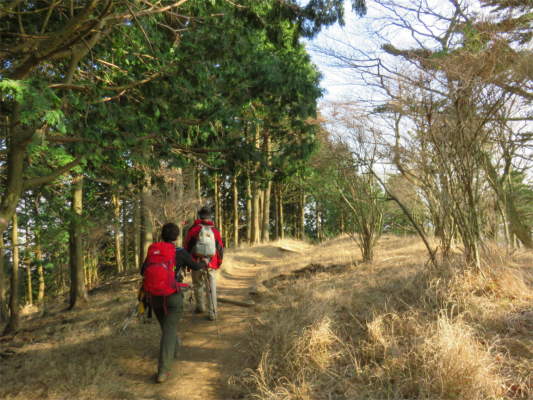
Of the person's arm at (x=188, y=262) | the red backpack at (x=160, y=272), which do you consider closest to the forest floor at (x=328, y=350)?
the red backpack at (x=160, y=272)

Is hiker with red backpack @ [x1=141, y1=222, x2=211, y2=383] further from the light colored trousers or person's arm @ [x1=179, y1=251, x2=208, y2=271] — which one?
the light colored trousers

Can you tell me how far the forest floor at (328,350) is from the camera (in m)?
3.07

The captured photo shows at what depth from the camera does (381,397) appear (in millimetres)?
2902

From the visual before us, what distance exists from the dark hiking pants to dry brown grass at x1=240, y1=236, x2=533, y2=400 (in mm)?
963

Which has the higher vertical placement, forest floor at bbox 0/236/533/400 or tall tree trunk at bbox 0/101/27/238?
tall tree trunk at bbox 0/101/27/238

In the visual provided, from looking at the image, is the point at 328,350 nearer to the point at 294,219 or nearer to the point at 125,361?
the point at 125,361

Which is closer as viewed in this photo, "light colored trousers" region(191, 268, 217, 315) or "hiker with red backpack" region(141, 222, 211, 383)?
"hiker with red backpack" region(141, 222, 211, 383)

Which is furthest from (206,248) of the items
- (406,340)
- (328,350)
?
(406,340)

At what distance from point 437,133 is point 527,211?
1094cm

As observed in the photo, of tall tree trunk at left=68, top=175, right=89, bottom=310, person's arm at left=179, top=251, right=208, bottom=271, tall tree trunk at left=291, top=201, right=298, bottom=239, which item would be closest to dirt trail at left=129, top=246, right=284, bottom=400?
person's arm at left=179, top=251, right=208, bottom=271

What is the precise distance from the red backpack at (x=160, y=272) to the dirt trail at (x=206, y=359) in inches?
42.7

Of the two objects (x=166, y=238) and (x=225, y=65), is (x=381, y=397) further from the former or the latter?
(x=225, y=65)

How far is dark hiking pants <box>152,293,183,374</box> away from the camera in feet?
13.0

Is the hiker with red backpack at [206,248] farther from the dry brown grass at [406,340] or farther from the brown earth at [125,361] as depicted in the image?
the dry brown grass at [406,340]
